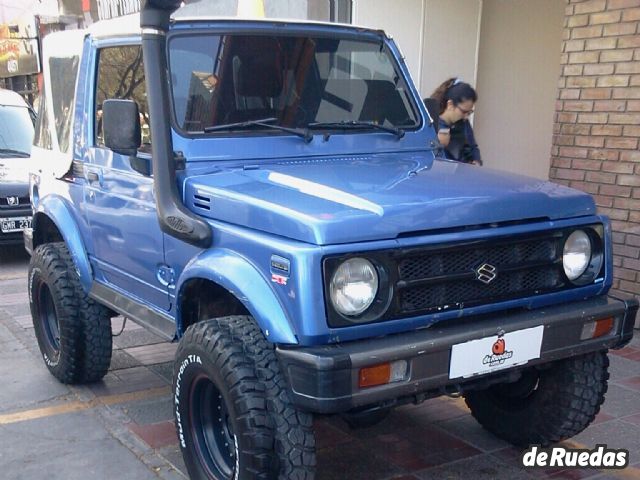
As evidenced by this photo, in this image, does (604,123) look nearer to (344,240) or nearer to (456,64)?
(456,64)

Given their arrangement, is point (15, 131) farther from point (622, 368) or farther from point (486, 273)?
point (486, 273)

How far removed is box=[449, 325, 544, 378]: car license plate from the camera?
2705 millimetres

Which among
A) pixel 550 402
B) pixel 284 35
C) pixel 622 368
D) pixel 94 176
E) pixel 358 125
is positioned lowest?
pixel 622 368

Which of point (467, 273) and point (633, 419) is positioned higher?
point (467, 273)

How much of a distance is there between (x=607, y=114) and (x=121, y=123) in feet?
12.3

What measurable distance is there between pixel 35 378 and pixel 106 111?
225 cm

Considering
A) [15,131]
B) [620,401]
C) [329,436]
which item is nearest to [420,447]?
[329,436]

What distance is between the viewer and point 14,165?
878cm

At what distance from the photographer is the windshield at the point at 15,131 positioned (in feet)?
30.1

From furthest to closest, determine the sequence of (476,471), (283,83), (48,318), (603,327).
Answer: (48,318), (283,83), (476,471), (603,327)

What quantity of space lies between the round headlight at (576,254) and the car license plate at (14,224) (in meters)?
6.82

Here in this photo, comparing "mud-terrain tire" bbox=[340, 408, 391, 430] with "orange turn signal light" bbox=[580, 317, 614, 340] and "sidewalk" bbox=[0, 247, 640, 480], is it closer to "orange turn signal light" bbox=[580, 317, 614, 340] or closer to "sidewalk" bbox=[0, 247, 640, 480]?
"sidewalk" bbox=[0, 247, 640, 480]

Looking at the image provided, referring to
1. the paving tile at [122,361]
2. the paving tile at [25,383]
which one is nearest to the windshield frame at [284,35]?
the paving tile at [25,383]

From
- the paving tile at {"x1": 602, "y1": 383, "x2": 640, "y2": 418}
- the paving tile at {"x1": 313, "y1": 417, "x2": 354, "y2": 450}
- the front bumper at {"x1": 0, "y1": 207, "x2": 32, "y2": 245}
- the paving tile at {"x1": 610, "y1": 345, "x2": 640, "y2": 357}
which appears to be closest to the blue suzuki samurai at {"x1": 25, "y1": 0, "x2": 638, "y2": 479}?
the paving tile at {"x1": 313, "y1": 417, "x2": 354, "y2": 450}
